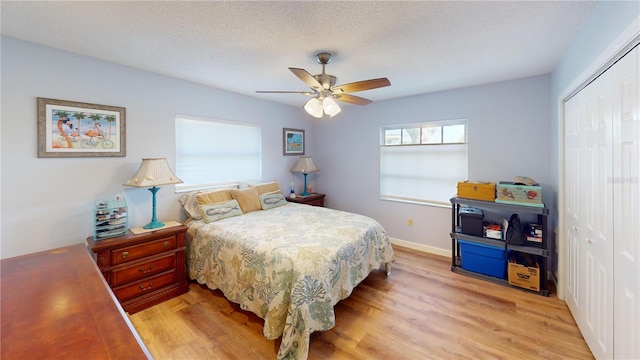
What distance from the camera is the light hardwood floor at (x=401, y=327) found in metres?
1.86

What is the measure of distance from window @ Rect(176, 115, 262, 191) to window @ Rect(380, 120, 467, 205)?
2.09m

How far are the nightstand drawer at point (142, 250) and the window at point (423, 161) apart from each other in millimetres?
3074

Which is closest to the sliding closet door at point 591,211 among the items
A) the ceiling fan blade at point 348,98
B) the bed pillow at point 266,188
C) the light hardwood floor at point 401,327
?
the light hardwood floor at point 401,327

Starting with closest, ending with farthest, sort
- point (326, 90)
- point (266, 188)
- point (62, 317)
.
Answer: point (62, 317), point (326, 90), point (266, 188)

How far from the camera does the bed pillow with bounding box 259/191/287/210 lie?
3529 mm

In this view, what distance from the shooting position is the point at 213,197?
312cm

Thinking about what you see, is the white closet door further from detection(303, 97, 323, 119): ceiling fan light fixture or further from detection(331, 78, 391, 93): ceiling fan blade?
detection(303, 97, 323, 119): ceiling fan light fixture

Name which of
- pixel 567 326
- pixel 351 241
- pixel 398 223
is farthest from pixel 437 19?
pixel 398 223

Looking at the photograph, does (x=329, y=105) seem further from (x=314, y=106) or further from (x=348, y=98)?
(x=348, y=98)

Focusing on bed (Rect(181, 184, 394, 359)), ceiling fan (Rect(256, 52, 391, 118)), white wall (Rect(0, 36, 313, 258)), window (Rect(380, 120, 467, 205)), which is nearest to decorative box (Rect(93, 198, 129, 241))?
white wall (Rect(0, 36, 313, 258))

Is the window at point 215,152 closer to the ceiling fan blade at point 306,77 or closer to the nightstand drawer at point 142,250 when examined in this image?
the nightstand drawer at point 142,250

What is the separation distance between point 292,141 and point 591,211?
150 inches

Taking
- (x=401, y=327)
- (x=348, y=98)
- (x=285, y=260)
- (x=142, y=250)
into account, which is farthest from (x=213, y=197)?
(x=401, y=327)

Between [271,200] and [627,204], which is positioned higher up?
[627,204]
